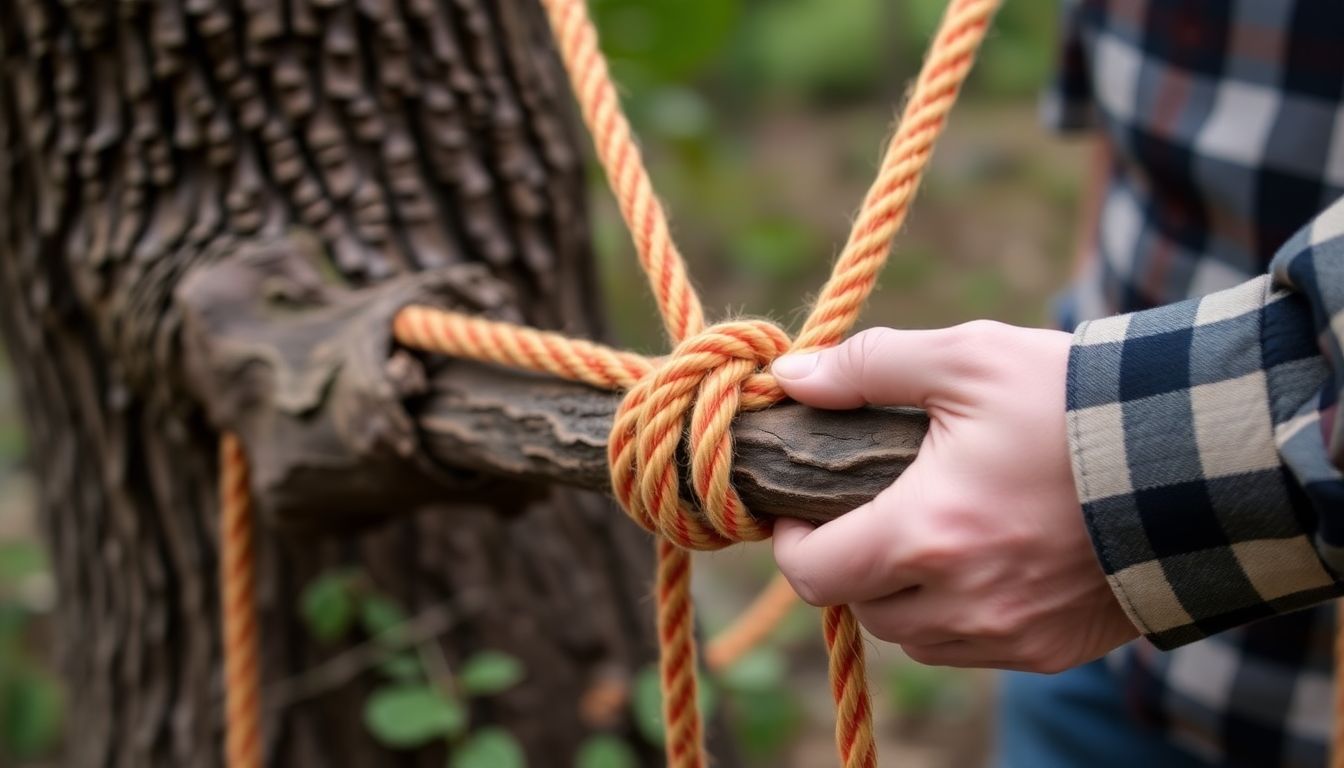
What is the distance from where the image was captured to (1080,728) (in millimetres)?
1061

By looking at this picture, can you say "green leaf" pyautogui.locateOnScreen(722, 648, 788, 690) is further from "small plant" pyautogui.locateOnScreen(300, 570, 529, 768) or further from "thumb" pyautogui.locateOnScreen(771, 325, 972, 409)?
"thumb" pyautogui.locateOnScreen(771, 325, 972, 409)

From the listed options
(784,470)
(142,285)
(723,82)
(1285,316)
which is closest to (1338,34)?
(1285,316)

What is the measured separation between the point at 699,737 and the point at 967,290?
119 inches

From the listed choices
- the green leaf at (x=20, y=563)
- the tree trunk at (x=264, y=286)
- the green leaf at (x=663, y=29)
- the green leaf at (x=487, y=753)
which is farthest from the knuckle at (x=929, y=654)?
the green leaf at (x=20, y=563)

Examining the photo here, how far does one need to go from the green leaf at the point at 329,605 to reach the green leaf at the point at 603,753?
23 cm

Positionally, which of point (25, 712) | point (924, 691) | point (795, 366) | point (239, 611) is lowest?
point (924, 691)

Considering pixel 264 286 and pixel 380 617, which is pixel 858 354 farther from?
pixel 380 617

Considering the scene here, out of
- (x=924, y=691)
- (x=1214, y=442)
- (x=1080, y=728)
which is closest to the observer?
(x=1214, y=442)

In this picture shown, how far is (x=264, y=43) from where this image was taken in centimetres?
79

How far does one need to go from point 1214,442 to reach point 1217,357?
1.3 inches

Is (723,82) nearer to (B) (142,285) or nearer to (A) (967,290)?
(A) (967,290)

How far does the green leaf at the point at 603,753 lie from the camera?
96 centimetres

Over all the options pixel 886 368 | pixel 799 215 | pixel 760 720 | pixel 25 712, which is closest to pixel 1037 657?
pixel 886 368

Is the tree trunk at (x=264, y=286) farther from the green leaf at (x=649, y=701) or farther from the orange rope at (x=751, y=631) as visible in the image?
the orange rope at (x=751, y=631)
